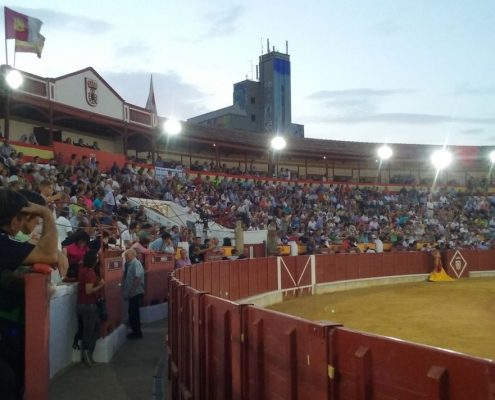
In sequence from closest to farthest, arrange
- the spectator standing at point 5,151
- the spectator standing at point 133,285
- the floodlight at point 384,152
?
the spectator standing at point 133,285 → the spectator standing at point 5,151 → the floodlight at point 384,152

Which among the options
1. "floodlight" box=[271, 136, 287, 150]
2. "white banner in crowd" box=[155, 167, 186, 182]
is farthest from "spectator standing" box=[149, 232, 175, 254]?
"floodlight" box=[271, 136, 287, 150]

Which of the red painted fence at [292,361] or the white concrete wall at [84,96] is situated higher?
the white concrete wall at [84,96]

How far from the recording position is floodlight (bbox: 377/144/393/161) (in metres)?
41.9

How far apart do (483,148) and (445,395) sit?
155ft

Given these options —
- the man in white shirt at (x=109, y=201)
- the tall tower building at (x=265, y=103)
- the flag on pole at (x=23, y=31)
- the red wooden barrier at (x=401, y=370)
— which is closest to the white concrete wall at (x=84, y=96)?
the flag on pole at (x=23, y=31)

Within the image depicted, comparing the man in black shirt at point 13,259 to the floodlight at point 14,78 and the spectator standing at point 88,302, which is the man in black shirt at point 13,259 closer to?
the spectator standing at point 88,302

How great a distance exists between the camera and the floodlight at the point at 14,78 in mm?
20513

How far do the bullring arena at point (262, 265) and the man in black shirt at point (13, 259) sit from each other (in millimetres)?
213

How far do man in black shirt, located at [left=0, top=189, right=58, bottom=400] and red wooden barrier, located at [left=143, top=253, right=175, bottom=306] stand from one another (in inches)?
330

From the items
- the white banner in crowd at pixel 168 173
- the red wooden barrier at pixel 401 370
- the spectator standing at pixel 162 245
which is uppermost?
the white banner in crowd at pixel 168 173

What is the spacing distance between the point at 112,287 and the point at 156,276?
9.89 ft

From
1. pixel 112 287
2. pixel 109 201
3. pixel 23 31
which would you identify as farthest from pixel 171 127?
pixel 112 287

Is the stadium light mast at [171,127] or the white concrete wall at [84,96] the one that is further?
the stadium light mast at [171,127]

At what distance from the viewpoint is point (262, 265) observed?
641 inches
